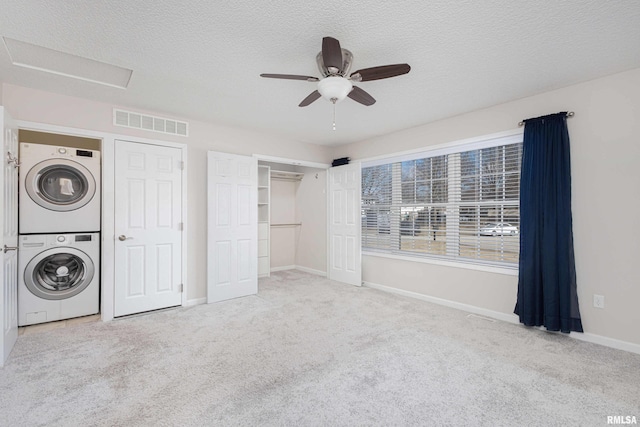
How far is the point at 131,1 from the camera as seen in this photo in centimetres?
182

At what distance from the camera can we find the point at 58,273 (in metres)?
3.44

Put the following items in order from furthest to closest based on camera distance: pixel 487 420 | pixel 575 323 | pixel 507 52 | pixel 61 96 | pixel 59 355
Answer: pixel 61 96 → pixel 575 323 → pixel 59 355 → pixel 507 52 → pixel 487 420

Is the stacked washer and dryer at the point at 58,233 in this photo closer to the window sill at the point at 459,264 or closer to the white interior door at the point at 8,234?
the white interior door at the point at 8,234

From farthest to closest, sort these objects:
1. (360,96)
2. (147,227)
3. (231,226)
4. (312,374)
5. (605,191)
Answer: (231,226), (147,227), (605,191), (360,96), (312,374)

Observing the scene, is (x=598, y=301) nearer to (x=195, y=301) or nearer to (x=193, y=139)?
(x=195, y=301)

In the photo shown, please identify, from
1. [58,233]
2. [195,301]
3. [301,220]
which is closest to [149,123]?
[58,233]

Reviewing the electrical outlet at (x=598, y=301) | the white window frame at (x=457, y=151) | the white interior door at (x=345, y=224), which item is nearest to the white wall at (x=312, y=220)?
the white interior door at (x=345, y=224)

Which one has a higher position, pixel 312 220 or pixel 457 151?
pixel 457 151

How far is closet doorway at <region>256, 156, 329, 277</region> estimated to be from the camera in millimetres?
5734

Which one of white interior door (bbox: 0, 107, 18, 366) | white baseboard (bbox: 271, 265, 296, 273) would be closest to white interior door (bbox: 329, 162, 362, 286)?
white baseboard (bbox: 271, 265, 296, 273)

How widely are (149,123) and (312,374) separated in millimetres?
3496

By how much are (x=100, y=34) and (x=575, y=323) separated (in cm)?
480

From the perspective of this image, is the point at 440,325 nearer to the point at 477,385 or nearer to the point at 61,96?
the point at 477,385

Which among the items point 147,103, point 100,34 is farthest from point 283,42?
point 147,103
